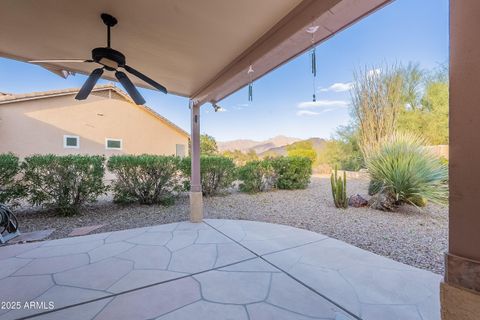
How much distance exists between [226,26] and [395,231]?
413 centimetres

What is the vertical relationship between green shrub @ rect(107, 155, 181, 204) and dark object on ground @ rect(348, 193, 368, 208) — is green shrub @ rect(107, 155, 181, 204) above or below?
above

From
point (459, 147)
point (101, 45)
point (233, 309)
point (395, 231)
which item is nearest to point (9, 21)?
point (101, 45)

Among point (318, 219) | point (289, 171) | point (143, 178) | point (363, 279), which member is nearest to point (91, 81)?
point (143, 178)

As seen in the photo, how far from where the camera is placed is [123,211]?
5262 mm

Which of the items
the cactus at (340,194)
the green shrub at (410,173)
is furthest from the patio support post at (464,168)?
the green shrub at (410,173)

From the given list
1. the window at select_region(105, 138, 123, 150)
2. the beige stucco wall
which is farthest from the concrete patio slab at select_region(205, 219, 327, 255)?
the window at select_region(105, 138, 123, 150)

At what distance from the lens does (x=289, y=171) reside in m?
7.92

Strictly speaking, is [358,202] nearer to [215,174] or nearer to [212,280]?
[215,174]

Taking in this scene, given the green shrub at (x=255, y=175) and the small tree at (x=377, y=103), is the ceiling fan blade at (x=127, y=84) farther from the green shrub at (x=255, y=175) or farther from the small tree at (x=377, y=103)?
the small tree at (x=377, y=103)

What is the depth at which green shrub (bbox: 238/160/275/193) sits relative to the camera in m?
7.43

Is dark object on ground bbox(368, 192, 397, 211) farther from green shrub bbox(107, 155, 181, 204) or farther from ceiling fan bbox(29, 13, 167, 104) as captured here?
ceiling fan bbox(29, 13, 167, 104)

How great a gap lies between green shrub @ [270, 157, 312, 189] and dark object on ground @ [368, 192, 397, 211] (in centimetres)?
300

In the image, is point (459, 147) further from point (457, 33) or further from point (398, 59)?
point (398, 59)

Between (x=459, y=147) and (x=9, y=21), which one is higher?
(x=9, y=21)
